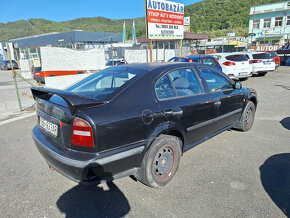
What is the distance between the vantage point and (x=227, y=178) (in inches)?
116

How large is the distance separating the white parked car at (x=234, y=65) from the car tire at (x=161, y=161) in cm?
903

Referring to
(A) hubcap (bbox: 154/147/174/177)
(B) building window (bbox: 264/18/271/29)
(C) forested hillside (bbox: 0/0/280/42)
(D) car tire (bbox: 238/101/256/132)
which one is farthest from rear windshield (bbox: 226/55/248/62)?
(C) forested hillside (bbox: 0/0/280/42)

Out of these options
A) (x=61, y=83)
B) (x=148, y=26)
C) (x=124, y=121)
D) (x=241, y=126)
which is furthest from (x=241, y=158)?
(x=148, y=26)

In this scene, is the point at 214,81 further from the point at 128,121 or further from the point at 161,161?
the point at 128,121

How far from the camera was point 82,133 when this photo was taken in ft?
7.00

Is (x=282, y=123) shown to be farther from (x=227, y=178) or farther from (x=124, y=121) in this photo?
(x=124, y=121)

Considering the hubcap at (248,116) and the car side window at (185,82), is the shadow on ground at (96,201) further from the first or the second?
the hubcap at (248,116)

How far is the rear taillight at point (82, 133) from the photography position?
2107 mm

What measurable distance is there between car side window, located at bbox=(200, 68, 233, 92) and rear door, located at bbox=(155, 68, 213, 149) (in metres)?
0.29

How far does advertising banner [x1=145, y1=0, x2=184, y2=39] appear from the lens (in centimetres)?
1236

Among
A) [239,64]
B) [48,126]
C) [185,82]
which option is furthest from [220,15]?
[48,126]

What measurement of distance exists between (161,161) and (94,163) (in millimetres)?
983

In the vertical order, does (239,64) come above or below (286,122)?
above

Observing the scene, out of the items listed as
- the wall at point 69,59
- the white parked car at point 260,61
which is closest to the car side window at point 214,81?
the wall at point 69,59
